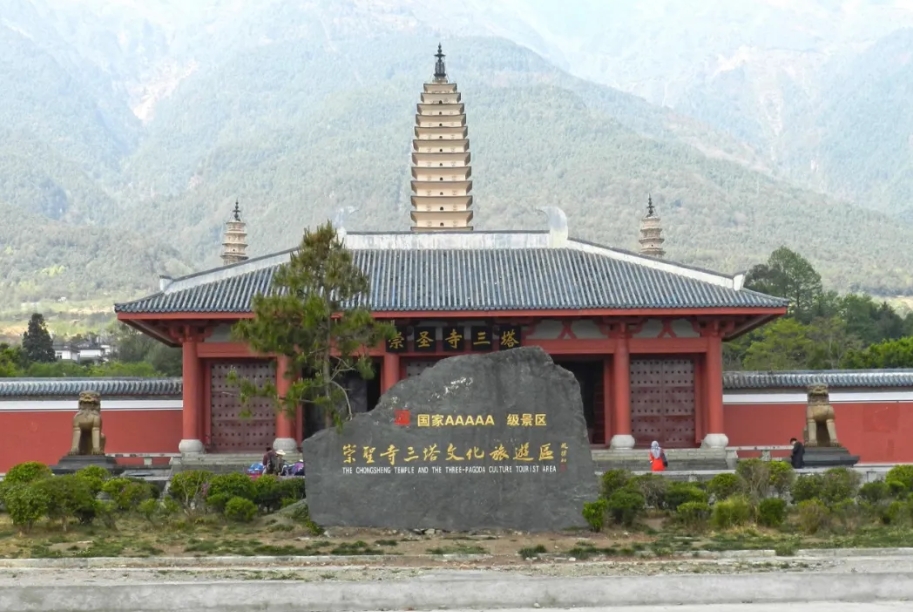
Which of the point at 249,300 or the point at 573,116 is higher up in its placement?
the point at 573,116

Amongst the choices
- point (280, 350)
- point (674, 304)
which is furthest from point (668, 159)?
point (280, 350)

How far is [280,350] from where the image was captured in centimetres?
2220

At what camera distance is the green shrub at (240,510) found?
21.5 m

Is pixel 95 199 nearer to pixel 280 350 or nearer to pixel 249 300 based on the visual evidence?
pixel 249 300

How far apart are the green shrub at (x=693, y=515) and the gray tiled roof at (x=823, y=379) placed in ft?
47.9

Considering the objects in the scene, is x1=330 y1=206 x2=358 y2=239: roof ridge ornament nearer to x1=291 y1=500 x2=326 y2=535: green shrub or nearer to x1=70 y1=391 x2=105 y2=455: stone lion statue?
x1=70 y1=391 x2=105 y2=455: stone lion statue

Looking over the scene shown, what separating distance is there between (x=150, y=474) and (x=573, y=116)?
138477 mm

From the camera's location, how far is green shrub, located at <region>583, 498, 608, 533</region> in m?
19.8

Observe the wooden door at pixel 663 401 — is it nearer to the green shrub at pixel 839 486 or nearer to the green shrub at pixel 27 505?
the green shrub at pixel 839 486

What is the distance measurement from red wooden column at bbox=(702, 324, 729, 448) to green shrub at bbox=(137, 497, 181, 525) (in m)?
15.3

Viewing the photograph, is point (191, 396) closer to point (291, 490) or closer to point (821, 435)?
point (291, 490)

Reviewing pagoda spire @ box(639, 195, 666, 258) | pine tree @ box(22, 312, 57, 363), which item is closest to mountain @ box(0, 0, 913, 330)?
pine tree @ box(22, 312, 57, 363)

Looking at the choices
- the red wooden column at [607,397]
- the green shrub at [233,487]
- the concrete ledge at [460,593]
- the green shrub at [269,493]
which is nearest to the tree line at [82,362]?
the red wooden column at [607,397]

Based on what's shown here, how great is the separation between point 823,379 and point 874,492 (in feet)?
43.5
